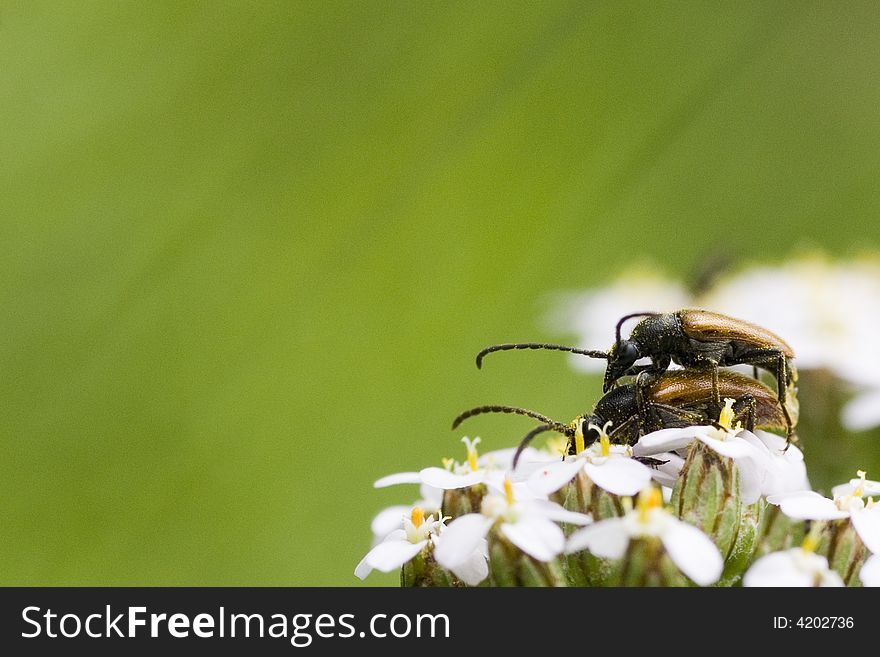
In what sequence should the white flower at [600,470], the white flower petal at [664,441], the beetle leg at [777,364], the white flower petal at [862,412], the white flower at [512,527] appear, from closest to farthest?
the white flower at [512,527] → the white flower at [600,470] → the white flower petal at [664,441] → the beetle leg at [777,364] → the white flower petal at [862,412]

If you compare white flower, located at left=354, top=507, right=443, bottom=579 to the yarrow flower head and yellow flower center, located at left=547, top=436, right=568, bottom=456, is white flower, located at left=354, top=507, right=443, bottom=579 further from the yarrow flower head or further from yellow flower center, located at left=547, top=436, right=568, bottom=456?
the yarrow flower head

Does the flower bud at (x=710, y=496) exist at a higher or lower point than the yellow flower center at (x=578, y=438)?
lower

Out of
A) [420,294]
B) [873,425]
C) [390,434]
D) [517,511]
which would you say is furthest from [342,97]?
[517,511]

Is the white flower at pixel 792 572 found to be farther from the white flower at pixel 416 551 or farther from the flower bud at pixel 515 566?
the white flower at pixel 416 551

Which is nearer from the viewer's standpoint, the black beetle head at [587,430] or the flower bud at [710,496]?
the flower bud at [710,496]

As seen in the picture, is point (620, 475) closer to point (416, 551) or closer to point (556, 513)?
point (556, 513)

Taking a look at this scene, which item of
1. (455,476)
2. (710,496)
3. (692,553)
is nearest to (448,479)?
(455,476)

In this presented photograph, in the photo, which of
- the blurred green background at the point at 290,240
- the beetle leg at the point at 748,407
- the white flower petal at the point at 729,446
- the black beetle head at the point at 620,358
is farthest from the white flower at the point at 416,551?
the blurred green background at the point at 290,240
